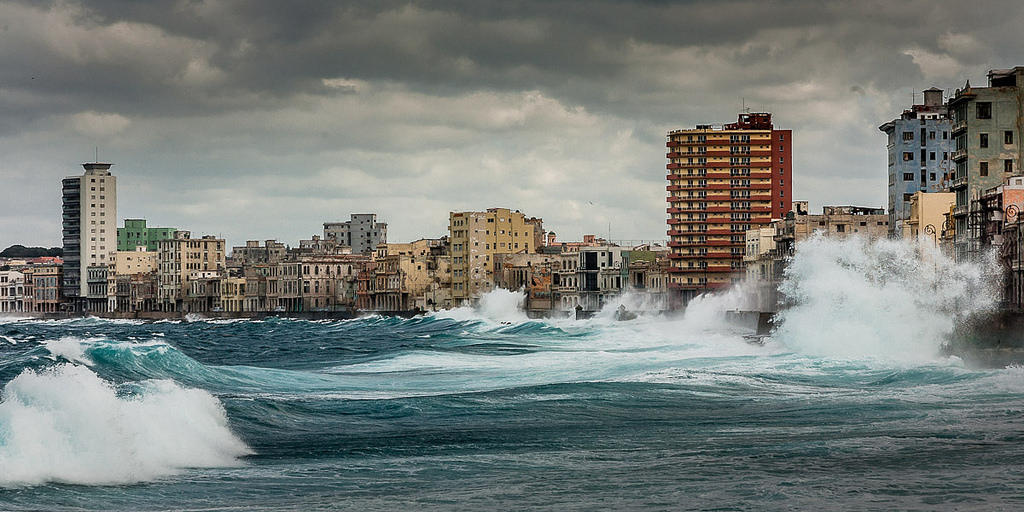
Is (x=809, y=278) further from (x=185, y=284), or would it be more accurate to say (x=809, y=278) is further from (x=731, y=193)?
(x=185, y=284)

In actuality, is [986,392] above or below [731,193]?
below

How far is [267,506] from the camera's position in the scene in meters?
16.1

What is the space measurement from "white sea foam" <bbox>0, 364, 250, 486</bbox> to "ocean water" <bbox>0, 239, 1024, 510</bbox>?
0.14 ft

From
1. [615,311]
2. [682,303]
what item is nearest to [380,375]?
[615,311]

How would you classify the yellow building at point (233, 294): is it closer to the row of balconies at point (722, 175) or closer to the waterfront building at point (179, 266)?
the waterfront building at point (179, 266)

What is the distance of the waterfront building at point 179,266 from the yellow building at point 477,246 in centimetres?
4450

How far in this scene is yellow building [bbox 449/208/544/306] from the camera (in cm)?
13925

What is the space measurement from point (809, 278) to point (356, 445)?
34.2 metres

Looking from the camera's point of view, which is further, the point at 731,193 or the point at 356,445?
the point at 731,193

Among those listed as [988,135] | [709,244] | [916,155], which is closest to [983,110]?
[988,135]

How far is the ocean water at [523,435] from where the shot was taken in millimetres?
16609

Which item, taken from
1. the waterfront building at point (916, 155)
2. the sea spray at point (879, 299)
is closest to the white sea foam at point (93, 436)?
the sea spray at point (879, 299)

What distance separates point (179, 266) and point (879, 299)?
141 m

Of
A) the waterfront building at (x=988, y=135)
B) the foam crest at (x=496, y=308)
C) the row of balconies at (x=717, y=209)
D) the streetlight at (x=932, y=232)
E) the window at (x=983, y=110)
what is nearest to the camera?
the waterfront building at (x=988, y=135)
